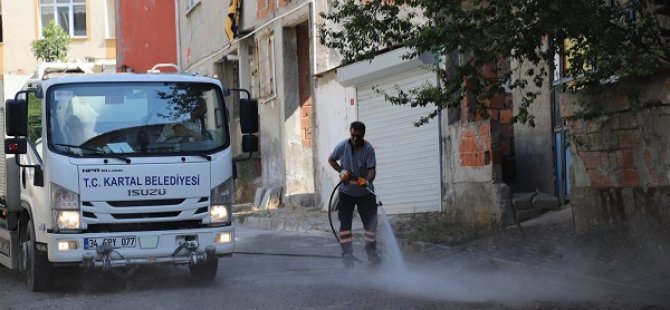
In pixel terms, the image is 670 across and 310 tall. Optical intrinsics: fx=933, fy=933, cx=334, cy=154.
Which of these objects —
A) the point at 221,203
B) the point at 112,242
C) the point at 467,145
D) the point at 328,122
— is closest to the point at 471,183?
the point at 467,145

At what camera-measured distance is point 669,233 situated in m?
9.10

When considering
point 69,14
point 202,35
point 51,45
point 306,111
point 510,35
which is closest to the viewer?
point 510,35

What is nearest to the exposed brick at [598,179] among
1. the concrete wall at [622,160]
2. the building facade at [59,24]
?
the concrete wall at [622,160]

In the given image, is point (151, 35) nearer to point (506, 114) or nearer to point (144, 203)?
point (506, 114)

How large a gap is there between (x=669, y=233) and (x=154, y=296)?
5.09m

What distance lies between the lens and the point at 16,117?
366 inches

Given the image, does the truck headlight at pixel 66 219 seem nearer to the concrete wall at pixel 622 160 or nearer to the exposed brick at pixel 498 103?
the concrete wall at pixel 622 160

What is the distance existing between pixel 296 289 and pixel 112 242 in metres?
1.88

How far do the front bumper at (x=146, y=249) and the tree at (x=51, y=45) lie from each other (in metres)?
26.9

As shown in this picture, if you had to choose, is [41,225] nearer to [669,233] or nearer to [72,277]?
[72,277]

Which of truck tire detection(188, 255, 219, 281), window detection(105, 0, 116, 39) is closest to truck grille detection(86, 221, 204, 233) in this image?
truck tire detection(188, 255, 219, 281)

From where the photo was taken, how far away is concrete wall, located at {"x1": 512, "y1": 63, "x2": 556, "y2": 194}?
499 inches

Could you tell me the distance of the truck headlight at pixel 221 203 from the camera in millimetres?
9500

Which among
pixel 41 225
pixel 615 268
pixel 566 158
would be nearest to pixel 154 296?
pixel 41 225
